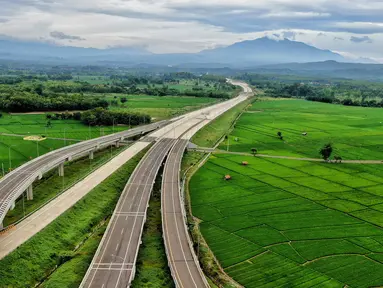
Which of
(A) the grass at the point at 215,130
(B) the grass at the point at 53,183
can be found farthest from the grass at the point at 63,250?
(A) the grass at the point at 215,130

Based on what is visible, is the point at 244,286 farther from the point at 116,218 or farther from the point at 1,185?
the point at 1,185

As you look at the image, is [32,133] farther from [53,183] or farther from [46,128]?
[53,183]

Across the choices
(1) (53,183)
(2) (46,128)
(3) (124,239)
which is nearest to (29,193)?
(1) (53,183)

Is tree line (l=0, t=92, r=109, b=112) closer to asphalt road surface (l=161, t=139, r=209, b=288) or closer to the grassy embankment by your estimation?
the grassy embankment

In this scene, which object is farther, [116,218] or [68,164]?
[68,164]

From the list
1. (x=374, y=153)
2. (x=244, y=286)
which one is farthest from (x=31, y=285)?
(x=374, y=153)

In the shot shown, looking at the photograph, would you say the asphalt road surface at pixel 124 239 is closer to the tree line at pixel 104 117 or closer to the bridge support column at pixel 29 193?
the bridge support column at pixel 29 193

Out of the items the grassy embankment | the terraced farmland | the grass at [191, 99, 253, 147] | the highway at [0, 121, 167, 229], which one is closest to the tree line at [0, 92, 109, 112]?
the highway at [0, 121, 167, 229]
